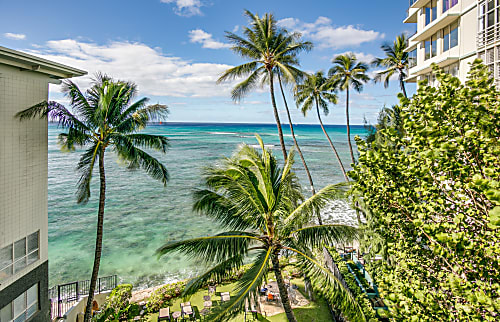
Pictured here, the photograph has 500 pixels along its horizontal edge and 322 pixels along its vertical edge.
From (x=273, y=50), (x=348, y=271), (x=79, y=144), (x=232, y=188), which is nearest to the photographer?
(x=232, y=188)

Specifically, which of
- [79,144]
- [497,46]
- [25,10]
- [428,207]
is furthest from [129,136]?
[497,46]

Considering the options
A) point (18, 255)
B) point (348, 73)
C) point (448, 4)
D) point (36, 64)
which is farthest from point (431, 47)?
point (18, 255)

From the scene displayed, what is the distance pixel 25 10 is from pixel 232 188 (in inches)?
437

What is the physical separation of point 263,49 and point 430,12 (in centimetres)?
1041

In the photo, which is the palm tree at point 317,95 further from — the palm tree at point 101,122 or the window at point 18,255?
the window at point 18,255

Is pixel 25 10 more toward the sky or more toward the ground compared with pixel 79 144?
more toward the sky

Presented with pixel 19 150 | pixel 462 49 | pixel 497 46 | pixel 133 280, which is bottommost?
pixel 133 280

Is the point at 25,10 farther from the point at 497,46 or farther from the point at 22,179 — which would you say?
the point at 497,46

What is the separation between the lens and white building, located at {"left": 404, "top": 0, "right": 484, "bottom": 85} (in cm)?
1227

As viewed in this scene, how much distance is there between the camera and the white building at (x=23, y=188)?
8.72m

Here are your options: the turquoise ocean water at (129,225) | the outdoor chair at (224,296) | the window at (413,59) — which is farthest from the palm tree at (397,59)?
the outdoor chair at (224,296)

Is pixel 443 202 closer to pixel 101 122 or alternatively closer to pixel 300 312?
pixel 101 122

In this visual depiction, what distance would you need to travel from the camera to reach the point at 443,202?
447 centimetres

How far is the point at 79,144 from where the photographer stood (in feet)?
33.0
